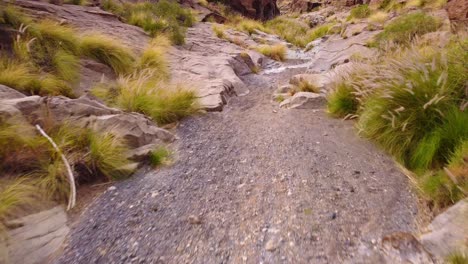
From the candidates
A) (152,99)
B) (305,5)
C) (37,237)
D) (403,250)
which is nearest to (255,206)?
(403,250)

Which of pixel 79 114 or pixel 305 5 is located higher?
pixel 305 5

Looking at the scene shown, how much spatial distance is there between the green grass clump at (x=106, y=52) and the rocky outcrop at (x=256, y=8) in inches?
642

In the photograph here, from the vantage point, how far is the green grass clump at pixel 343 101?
412 centimetres

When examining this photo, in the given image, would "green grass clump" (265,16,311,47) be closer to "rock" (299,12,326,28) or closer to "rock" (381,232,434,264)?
"rock" (299,12,326,28)

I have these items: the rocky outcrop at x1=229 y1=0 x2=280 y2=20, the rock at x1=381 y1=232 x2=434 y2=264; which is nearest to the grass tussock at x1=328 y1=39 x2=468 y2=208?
the rock at x1=381 y1=232 x2=434 y2=264

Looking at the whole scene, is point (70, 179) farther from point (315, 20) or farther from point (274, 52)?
point (315, 20)

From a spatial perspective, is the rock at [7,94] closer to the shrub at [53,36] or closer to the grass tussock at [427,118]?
the shrub at [53,36]

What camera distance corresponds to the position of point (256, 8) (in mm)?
22406

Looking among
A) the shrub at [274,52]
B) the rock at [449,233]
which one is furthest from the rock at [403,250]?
the shrub at [274,52]

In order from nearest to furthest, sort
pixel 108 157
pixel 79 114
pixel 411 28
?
pixel 108 157 < pixel 79 114 < pixel 411 28

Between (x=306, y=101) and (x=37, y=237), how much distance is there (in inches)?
169

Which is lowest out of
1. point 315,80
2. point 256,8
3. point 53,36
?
point 315,80

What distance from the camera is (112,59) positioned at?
5.61 metres

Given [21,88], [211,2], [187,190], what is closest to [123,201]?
[187,190]
